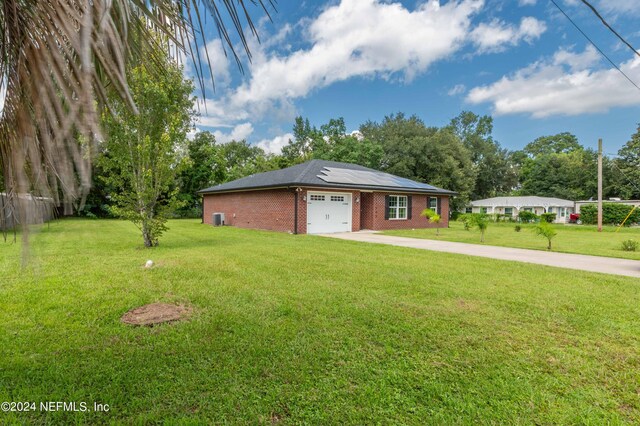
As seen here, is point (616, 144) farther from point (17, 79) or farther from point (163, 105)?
point (17, 79)

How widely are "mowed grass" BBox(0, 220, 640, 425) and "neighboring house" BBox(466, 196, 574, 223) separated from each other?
34.2 meters

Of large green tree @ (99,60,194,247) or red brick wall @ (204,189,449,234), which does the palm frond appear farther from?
red brick wall @ (204,189,449,234)

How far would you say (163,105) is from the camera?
7.80 metres

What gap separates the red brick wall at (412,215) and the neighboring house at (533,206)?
17.0 m

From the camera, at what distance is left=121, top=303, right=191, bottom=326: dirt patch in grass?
3479mm

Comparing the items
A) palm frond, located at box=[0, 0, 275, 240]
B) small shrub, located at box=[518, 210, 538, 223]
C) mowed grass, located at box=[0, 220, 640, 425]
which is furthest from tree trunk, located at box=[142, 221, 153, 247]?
small shrub, located at box=[518, 210, 538, 223]

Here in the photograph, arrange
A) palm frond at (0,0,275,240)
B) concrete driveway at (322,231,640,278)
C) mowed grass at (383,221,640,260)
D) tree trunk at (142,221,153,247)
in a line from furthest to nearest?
1. mowed grass at (383,221,640,260)
2. tree trunk at (142,221,153,247)
3. concrete driveway at (322,231,640,278)
4. palm frond at (0,0,275,240)

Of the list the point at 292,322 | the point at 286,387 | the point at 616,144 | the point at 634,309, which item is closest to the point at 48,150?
the point at 286,387

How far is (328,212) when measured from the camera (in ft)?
49.6

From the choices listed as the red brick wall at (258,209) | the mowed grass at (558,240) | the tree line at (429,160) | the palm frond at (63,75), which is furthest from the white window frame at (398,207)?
the palm frond at (63,75)

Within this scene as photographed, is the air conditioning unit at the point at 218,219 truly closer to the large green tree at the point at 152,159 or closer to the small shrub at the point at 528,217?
the large green tree at the point at 152,159

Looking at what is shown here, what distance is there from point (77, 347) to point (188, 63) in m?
2.88

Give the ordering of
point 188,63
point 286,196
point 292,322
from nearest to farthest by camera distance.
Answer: point 188,63 < point 292,322 < point 286,196

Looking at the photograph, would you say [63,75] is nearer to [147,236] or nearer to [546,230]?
[147,236]
